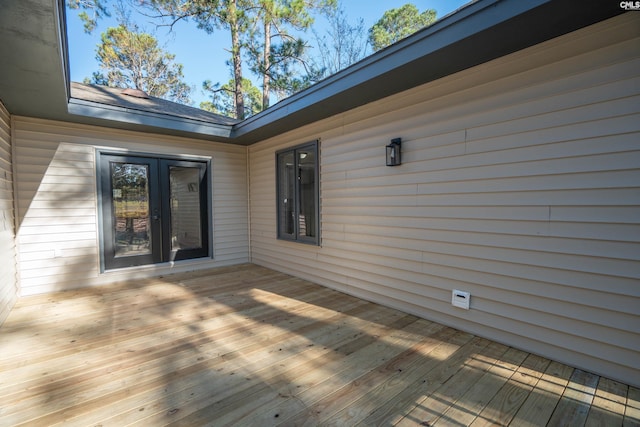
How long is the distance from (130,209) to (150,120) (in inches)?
55.7

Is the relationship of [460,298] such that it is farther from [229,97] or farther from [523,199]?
[229,97]

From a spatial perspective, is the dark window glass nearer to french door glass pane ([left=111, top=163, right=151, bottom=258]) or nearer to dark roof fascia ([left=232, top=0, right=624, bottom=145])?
french door glass pane ([left=111, top=163, right=151, bottom=258])

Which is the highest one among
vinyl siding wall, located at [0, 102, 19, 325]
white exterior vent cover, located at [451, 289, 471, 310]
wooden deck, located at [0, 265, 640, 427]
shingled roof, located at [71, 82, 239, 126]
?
shingled roof, located at [71, 82, 239, 126]

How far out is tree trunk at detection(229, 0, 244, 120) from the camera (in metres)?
7.74

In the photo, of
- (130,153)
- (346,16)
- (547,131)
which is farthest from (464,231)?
(346,16)

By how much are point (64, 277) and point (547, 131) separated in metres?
5.68

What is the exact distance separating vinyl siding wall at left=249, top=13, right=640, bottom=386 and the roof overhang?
0.57 ft

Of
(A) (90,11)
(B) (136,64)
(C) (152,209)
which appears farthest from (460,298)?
(B) (136,64)

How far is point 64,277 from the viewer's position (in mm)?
3861

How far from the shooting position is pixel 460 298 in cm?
258

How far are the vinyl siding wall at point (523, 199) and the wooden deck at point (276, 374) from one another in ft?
0.99

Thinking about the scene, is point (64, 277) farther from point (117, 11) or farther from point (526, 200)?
point (117, 11)

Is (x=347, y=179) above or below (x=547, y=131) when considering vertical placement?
below

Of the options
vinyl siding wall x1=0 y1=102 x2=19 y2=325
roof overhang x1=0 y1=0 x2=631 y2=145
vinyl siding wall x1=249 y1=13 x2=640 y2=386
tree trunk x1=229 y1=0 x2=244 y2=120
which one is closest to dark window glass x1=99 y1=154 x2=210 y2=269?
roof overhang x1=0 y1=0 x2=631 y2=145
